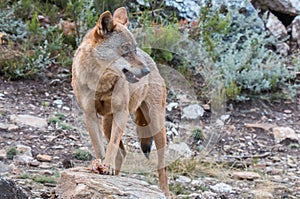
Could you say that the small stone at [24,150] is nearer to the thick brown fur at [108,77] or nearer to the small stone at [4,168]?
the small stone at [4,168]

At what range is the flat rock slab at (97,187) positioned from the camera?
16.0 ft

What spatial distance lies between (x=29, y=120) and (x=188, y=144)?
1975mm

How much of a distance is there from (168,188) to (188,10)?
198 inches

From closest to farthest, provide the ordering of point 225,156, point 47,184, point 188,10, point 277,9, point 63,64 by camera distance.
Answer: point 47,184
point 225,156
point 63,64
point 188,10
point 277,9

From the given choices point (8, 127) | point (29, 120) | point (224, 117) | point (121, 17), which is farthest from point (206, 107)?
point (121, 17)

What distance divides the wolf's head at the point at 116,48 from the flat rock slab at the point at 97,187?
2.96 feet

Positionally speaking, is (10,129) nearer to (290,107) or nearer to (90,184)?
(90,184)

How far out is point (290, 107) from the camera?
32.8ft

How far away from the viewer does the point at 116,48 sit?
562 cm

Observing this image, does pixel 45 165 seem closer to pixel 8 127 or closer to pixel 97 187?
pixel 8 127

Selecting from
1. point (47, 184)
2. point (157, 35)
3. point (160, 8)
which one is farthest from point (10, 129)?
point (160, 8)

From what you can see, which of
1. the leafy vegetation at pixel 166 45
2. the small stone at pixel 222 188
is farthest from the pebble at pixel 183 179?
the leafy vegetation at pixel 166 45

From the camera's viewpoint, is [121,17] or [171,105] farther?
[171,105]

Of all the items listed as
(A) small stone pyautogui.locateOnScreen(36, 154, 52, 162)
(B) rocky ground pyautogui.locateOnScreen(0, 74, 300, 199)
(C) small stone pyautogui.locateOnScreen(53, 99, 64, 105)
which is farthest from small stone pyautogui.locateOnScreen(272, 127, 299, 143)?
(A) small stone pyautogui.locateOnScreen(36, 154, 52, 162)
